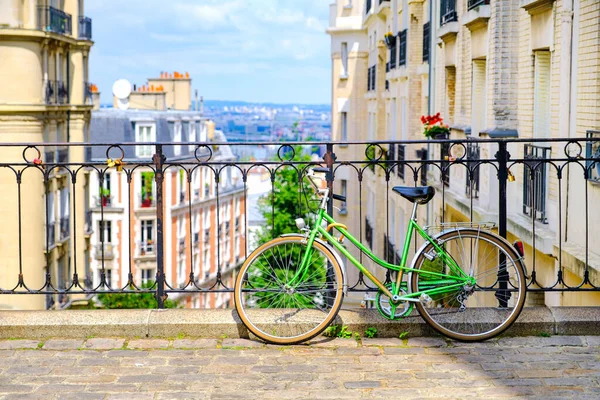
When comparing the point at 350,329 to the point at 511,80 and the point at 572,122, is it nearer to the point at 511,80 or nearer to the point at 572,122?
the point at 572,122

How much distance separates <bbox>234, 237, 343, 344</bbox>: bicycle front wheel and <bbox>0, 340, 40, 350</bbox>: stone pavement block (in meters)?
1.54

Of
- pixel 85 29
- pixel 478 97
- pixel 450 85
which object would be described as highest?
pixel 85 29

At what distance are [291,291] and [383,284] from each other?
68cm

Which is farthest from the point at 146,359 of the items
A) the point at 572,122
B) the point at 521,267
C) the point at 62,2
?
the point at 62,2

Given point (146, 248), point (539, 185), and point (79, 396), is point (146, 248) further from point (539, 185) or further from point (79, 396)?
point (79, 396)

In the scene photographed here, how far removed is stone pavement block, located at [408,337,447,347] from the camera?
26.2 feet

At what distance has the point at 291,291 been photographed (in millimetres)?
8047

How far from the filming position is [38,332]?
826 centimetres

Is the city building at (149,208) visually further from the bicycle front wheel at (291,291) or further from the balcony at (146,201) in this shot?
the bicycle front wheel at (291,291)

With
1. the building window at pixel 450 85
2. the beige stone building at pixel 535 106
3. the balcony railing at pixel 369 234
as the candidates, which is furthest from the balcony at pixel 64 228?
the beige stone building at pixel 535 106

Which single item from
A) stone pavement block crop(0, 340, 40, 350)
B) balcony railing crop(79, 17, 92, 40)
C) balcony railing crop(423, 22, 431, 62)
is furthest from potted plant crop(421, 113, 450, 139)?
balcony railing crop(79, 17, 92, 40)

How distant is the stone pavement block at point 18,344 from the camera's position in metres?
8.02

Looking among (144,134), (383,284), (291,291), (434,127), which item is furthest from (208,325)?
(144,134)

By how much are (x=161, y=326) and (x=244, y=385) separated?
1403 millimetres
